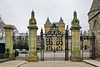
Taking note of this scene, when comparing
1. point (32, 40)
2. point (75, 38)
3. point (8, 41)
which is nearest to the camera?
point (32, 40)

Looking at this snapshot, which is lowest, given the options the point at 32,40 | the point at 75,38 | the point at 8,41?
the point at 8,41

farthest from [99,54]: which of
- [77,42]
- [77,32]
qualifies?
[77,32]

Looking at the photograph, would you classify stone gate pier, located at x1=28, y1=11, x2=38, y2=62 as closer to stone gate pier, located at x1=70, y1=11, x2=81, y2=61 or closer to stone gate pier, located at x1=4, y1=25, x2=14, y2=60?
stone gate pier, located at x1=4, y1=25, x2=14, y2=60

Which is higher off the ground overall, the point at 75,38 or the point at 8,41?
the point at 75,38

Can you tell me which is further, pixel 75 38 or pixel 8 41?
pixel 8 41

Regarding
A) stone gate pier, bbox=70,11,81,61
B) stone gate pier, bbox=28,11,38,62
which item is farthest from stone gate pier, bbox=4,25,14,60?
stone gate pier, bbox=70,11,81,61

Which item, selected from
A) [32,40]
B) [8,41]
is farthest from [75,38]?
[8,41]

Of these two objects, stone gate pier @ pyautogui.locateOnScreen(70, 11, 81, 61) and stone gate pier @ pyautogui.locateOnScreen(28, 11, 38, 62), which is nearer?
stone gate pier @ pyautogui.locateOnScreen(28, 11, 38, 62)

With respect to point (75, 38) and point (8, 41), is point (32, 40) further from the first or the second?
point (75, 38)

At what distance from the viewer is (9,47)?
10055 mm

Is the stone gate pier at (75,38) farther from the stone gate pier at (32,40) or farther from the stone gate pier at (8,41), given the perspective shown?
the stone gate pier at (8,41)

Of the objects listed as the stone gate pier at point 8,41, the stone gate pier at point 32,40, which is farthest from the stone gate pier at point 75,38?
the stone gate pier at point 8,41

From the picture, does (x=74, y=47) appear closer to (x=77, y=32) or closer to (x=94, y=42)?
(x=77, y=32)

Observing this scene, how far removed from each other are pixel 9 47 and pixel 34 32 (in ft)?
11.7
